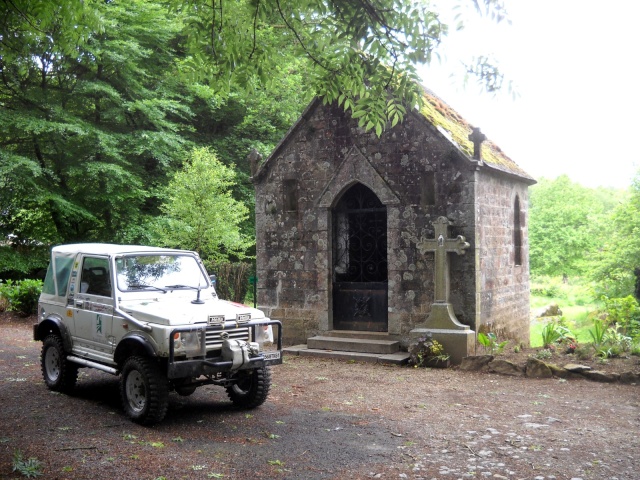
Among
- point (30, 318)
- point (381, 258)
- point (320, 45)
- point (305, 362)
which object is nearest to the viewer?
point (320, 45)

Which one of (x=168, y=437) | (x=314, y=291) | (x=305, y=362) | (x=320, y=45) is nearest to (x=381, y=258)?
(x=314, y=291)

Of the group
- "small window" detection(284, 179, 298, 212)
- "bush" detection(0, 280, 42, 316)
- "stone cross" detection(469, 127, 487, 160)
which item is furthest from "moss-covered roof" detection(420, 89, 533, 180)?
"bush" detection(0, 280, 42, 316)

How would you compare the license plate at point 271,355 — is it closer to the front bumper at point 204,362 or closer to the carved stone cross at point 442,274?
the front bumper at point 204,362

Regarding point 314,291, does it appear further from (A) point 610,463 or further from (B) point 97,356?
(A) point 610,463

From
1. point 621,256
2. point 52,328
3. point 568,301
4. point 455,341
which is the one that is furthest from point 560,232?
point 52,328

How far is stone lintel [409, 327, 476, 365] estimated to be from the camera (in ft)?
36.8

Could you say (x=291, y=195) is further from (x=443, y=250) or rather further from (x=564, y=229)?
(x=564, y=229)

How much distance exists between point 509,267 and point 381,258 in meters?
2.90

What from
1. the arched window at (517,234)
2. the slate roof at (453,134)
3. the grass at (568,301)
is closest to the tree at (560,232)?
the grass at (568,301)

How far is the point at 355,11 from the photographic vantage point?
646cm

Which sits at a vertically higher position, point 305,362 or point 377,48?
point 377,48

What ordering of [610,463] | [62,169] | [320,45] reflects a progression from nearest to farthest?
[610,463] < [320,45] < [62,169]

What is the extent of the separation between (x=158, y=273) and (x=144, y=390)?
5.79 ft

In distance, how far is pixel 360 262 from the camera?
13.2 m
